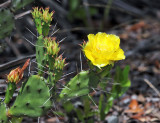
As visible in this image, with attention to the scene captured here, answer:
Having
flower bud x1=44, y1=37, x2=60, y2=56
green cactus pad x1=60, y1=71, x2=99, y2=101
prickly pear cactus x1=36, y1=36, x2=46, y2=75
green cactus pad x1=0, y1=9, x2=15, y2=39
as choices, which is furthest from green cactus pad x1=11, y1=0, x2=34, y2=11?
green cactus pad x1=60, y1=71, x2=99, y2=101

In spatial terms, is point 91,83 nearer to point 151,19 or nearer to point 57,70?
point 57,70

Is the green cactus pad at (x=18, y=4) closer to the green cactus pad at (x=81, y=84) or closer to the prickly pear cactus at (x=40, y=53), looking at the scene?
the prickly pear cactus at (x=40, y=53)

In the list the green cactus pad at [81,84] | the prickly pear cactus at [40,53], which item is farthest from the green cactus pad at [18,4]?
the green cactus pad at [81,84]

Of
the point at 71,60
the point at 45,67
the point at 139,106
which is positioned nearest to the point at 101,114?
the point at 139,106

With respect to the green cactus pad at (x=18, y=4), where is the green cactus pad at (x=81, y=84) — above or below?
below

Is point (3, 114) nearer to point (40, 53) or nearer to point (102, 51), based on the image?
point (40, 53)

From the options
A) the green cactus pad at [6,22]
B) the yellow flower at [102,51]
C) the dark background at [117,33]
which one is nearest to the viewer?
the yellow flower at [102,51]
